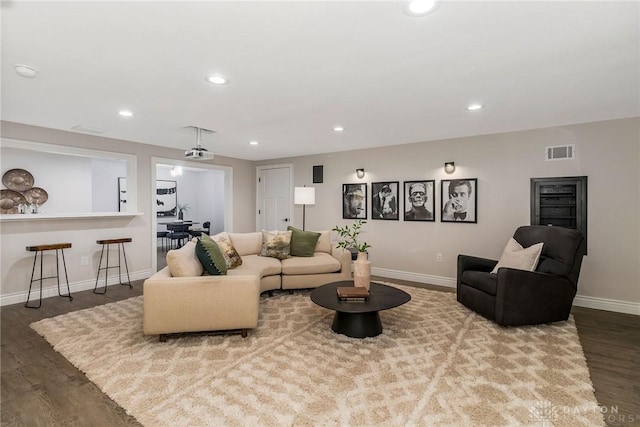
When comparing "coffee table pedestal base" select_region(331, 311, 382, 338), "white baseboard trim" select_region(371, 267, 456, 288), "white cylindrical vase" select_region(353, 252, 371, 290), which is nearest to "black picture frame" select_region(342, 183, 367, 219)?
"white baseboard trim" select_region(371, 267, 456, 288)

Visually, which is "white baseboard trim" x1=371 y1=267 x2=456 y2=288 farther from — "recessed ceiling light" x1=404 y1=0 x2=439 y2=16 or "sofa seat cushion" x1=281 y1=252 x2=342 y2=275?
"recessed ceiling light" x1=404 y1=0 x2=439 y2=16

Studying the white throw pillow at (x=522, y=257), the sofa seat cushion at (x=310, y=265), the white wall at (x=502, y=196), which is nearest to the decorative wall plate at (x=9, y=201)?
the sofa seat cushion at (x=310, y=265)

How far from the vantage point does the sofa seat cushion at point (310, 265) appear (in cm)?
425

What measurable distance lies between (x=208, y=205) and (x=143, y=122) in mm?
6156

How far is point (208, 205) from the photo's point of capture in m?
9.84

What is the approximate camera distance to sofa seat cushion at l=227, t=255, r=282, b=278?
3912 mm

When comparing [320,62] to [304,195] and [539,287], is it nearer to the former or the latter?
[539,287]

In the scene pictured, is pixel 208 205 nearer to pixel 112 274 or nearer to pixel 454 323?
pixel 112 274

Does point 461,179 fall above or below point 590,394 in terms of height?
above

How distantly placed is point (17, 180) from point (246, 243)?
4367 mm

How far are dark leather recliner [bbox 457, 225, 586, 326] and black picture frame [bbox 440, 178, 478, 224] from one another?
1167 mm

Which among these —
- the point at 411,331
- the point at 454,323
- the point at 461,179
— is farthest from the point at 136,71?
the point at 461,179

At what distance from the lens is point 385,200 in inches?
214

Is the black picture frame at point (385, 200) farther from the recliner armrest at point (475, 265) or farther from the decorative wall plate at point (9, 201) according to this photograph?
the decorative wall plate at point (9, 201)
